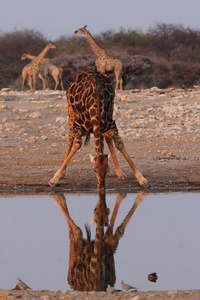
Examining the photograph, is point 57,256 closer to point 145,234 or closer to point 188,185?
point 145,234

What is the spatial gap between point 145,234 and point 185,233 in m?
0.37

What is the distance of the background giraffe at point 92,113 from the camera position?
8.19 meters

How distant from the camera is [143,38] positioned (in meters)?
38.3

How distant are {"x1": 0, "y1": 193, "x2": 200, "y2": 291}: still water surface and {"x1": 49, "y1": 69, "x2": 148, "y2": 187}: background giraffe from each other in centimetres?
70

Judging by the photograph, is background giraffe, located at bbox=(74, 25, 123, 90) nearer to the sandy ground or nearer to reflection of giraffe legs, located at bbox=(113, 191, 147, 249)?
the sandy ground

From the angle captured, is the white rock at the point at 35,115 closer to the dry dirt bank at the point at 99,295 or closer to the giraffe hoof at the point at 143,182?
the giraffe hoof at the point at 143,182

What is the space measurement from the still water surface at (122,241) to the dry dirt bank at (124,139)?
1108 mm

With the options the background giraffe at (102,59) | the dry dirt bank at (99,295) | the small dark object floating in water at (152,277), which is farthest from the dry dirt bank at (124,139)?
the dry dirt bank at (99,295)

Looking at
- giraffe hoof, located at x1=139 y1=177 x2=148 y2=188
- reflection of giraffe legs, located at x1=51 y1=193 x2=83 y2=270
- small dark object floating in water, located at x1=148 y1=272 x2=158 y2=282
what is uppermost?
giraffe hoof, located at x1=139 y1=177 x2=148 y2=188

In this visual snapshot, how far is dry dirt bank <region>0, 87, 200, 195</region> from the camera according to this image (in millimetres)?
9383

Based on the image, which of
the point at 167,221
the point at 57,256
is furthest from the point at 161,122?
the point at 57,256

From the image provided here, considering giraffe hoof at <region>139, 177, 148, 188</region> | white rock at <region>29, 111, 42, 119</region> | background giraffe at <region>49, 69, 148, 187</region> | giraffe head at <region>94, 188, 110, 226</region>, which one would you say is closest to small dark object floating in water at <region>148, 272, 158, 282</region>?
giraffe head at <region>94, 188, 110, 226</region>

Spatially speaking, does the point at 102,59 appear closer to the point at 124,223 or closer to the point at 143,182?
the point at 143,182

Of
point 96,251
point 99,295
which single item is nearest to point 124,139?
point 96,251
